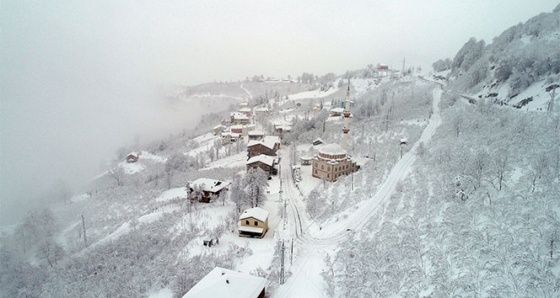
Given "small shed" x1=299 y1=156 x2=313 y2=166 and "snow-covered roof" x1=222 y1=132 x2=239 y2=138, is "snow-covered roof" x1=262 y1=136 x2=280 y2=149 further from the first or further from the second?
"snow-covered roof" x1=222 y1=132 x2=239 y2=138

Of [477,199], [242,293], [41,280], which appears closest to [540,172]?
[477,199]

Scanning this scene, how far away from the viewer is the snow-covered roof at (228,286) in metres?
23.4

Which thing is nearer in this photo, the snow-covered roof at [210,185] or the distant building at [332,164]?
the snow-covered roof at [210,185]

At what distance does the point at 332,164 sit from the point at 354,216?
57.2ft

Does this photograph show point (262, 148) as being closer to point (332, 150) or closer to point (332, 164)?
point (332, 150)

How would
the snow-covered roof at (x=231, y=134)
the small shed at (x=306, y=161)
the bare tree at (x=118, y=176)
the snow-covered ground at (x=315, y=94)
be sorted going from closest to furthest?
the small shed at (x=306, y=161)
the bare tree at (x=118, y=176)
the snow-covered roof at (x=231, y=134)
the snow-covered ground at (x=315, y=94)

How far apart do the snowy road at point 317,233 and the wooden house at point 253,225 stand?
342 cm

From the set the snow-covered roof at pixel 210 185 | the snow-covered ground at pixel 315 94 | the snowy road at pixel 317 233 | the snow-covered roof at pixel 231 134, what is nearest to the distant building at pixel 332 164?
the snowy road at pixel 317 233

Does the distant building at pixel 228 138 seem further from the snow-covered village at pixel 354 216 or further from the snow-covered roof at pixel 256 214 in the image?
the snow-covered roof at pixel 256 214

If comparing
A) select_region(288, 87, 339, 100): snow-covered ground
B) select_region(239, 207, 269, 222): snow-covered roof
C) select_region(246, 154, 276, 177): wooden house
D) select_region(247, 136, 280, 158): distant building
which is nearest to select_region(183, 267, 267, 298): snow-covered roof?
select_region(239, 207, 269, 222): snow-covered roof

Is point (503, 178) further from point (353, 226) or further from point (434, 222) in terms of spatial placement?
point (353, 226)

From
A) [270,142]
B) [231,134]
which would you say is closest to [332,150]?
[270,142]

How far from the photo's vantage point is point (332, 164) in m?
51.7

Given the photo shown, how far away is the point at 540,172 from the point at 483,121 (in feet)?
74.6
